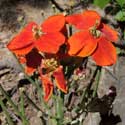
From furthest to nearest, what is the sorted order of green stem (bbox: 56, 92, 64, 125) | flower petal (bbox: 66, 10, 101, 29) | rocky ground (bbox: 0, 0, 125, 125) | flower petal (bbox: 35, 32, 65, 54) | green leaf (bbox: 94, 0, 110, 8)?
green leaf (bbox: 94, 0, 110, 8) → rocky ground (bbox: 0, 0, 125, 125) → green stem (bbox: 56, 92, 64, 125) → flower petal (bbox: 66, 10, 101, 29) → flower petal (bbox: 35, 32, 65, 54)

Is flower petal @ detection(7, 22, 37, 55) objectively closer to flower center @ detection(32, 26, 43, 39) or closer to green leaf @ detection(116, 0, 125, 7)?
flower center @ detection(32, 26, 43, 39)

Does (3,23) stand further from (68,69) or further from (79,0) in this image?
(68,69)

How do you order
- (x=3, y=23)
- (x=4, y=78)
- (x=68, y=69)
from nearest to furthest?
(x=68, y=69), (x=4, y=78), (x=3, y=23)

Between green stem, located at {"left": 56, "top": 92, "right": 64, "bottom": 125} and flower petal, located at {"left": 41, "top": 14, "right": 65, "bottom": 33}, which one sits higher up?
flower petal, located at {"left": 41, "top": 14, "right": 65, "bottom": 33}

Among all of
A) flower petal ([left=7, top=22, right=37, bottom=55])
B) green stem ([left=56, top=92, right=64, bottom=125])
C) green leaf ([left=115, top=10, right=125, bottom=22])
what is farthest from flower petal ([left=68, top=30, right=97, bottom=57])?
green leaf ([left=115, top=10, right=125, bottom=22])

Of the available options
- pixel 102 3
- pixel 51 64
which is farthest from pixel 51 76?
pixel 102 3

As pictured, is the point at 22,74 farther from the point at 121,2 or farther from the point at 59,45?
the point at 59,45

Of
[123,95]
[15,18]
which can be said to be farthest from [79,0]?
[123,95]
